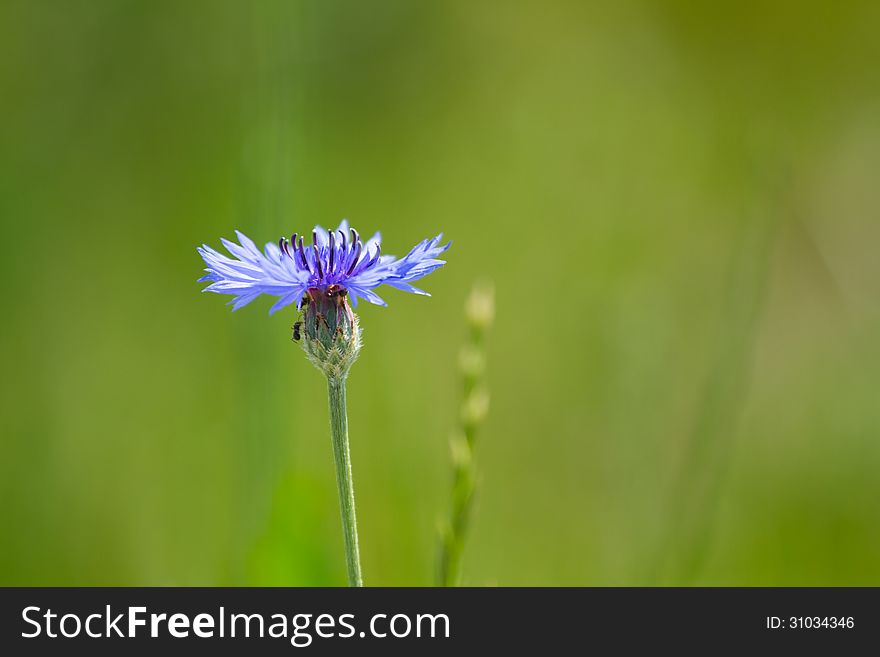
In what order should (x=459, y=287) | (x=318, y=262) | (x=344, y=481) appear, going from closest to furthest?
1. (x=344, y=481)
2. (x=318, y=262)
3. (x=459, y=287)

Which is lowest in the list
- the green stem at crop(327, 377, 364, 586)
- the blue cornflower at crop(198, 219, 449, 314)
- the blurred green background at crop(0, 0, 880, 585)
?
the green stem at crop(327, 377, 364, 586)

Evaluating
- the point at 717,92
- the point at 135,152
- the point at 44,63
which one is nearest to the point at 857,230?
the point at 717,92

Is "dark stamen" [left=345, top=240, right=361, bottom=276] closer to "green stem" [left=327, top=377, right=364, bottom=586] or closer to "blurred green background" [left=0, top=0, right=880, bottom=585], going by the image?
"green stem" [left=327, top=377, right=364, bottom=586]

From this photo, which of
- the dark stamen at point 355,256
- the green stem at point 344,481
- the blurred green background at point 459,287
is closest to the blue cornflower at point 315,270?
the dark stamen at point 355,256

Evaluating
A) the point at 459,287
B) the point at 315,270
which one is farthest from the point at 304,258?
the point at 459,287

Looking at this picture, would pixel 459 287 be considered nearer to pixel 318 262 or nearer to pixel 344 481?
pixel 318 262

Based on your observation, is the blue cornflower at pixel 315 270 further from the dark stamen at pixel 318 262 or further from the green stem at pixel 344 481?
the green stem at pixel 344 481

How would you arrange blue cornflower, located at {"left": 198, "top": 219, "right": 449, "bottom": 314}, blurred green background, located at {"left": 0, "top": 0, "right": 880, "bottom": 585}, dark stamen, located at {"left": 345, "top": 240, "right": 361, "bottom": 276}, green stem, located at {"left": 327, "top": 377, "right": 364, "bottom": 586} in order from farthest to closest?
blurred green background, located at {"left": 0, "top": 0, "right": 880, "bottom": 585} → dark stamen, located at {"left": 345, "top": 240, "right": 361, "bottom": 276} → blue cornflower, located at {"left": 198, "top": 219, "right": 449, "bottom": 314} → green stem, located at {"left": 327, "top": 377, "right": 364, "bottom": 586}

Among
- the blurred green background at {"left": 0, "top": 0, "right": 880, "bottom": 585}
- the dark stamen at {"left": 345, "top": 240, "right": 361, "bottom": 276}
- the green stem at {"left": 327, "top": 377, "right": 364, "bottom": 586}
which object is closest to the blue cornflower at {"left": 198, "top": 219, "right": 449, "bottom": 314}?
the dark stamen at {"left": 345, "top": 240, "right": 361, "bottom": 276}
